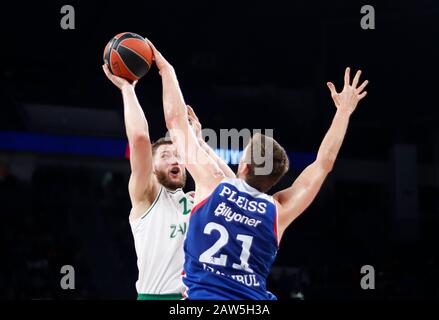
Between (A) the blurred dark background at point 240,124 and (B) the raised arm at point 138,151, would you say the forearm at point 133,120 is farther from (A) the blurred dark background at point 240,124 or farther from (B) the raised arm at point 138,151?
(A) the blurred dark background at point 240,124

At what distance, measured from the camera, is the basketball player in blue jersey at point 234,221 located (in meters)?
2.84

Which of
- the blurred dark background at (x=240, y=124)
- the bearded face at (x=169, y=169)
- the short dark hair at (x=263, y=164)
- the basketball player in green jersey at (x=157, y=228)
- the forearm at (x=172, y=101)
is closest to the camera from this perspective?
the short dark hair at (x=263, y=164)

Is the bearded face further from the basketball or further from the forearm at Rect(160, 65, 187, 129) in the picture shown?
the forearm at Rect(160, 65, 187, 129)

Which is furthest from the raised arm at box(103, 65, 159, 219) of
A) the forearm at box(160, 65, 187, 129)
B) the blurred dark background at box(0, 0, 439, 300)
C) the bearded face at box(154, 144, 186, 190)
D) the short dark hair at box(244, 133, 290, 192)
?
the blurred dark background at box(0, 0, 439, 300)

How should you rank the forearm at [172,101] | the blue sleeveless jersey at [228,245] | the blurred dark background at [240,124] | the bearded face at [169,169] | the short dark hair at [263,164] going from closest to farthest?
the blue sleeveless jersey at [228,245] → the short dark hair at [263,164] → the forearm at [172,101] → the bearded face at [169,169] → the blurred dark background at [240,124]

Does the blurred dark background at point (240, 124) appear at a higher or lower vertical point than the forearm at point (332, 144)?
higher

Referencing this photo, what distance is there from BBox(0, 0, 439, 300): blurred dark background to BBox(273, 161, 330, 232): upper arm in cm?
708

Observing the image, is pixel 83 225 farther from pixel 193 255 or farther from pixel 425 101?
pixel 193 255

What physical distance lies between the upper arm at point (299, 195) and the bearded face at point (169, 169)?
107 cm

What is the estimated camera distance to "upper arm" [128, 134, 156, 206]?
3549 mm

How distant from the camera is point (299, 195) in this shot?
3.09 meters

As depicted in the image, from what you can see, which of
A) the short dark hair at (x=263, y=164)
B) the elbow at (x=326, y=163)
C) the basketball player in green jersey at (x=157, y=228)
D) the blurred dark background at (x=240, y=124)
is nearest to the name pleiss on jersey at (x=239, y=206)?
the short dark hair at (x=263, y=164)
